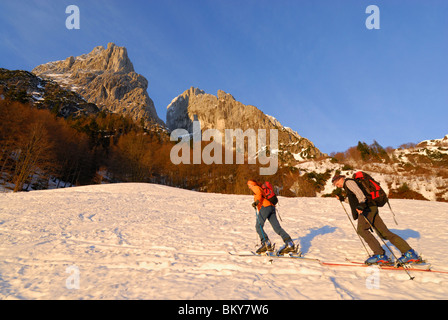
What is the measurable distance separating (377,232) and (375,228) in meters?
0.12

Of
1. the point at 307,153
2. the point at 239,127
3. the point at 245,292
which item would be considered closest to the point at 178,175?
the point at 245,292

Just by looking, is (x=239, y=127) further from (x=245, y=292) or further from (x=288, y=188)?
(x=245, y=292)

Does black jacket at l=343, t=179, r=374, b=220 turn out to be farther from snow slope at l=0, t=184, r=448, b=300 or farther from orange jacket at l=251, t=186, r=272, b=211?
orange jacket at l=251, t=186, r=272, b=211

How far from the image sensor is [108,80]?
6206 inches

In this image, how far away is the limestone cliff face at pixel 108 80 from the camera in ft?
488

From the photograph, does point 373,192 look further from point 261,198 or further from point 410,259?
point 261,198

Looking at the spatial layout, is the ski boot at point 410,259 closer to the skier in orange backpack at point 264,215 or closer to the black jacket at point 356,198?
the black jacket at point 356,198

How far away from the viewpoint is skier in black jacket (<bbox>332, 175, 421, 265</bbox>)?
14.4 feet

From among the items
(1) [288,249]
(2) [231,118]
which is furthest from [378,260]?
(2) [231,118]

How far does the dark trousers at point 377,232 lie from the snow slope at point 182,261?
538 mm

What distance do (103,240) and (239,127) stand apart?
526ft

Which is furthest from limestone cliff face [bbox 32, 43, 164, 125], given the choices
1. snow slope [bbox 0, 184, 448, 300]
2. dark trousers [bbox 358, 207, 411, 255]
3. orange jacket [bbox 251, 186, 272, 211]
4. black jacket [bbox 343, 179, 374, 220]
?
dark trousers [bbox 358, 207, 411, 255]

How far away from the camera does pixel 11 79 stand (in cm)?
9188

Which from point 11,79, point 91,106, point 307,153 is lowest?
point 307,153
